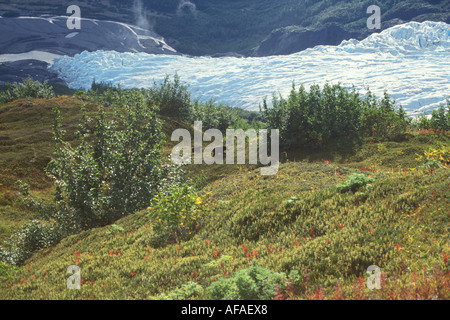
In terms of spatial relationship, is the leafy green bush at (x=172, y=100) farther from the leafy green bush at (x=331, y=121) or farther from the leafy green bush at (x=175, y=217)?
the leafy green bush at (x=175, y=217)

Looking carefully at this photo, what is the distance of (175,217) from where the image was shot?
1202cm

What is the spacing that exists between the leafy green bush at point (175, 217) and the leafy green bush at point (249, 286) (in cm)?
525

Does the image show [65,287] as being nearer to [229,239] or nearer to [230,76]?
[229,239]

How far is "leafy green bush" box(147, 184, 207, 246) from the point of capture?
12039 mm

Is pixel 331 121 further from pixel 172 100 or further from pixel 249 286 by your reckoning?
pixel 172 100

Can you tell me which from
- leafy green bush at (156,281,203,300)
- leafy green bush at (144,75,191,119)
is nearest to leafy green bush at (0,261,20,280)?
leafy green bush at (156,281,203,300)

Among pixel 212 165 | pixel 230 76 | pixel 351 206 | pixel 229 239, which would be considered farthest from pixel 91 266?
pixel 230 76

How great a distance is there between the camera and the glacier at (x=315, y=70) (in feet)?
463

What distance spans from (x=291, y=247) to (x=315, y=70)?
558 ft

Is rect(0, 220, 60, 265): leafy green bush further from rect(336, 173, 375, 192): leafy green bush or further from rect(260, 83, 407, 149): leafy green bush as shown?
rect(260, 83, 407, 149): leafy green bush

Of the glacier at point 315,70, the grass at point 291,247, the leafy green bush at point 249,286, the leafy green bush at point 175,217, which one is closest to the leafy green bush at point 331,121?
the grass at point 291,247

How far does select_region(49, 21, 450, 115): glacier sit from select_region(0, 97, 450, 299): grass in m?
125

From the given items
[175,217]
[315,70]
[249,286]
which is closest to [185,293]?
[249,286]
